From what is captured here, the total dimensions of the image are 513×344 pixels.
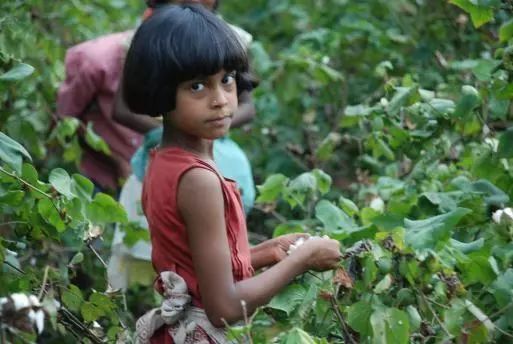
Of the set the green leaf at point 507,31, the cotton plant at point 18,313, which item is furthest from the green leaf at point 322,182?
the cotton plant at point 18,313

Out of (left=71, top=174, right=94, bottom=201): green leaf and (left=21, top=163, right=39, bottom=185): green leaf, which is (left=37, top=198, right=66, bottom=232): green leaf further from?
(left=71, top=174, right=94, bottom=201): green leaf

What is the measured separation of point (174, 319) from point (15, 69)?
0.81 meters

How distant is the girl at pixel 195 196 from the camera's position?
9.02 ft

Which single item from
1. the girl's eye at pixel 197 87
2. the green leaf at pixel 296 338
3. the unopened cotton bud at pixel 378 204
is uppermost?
the girl's eye at pixel 197 87

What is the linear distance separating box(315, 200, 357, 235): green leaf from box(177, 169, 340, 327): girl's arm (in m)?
0.63

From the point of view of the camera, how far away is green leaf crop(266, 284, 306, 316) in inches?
114

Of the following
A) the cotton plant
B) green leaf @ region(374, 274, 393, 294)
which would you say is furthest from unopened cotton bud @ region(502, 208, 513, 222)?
the cotton plant

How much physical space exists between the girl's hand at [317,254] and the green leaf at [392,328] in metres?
0.16

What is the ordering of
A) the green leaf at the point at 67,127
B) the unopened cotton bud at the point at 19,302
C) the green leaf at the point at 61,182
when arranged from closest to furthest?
the unopened cotton bud at the point at 19,302, the green leaf at the point at 61,182, the green leaf at the point at 67,127

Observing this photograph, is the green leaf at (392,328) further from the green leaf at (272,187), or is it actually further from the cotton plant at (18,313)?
the green leaf at (272,187)

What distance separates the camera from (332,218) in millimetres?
3479

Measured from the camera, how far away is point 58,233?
3.22 meters

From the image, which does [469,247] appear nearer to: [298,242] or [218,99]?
[298,242]

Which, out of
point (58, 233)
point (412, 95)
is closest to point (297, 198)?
point (412, 95)
